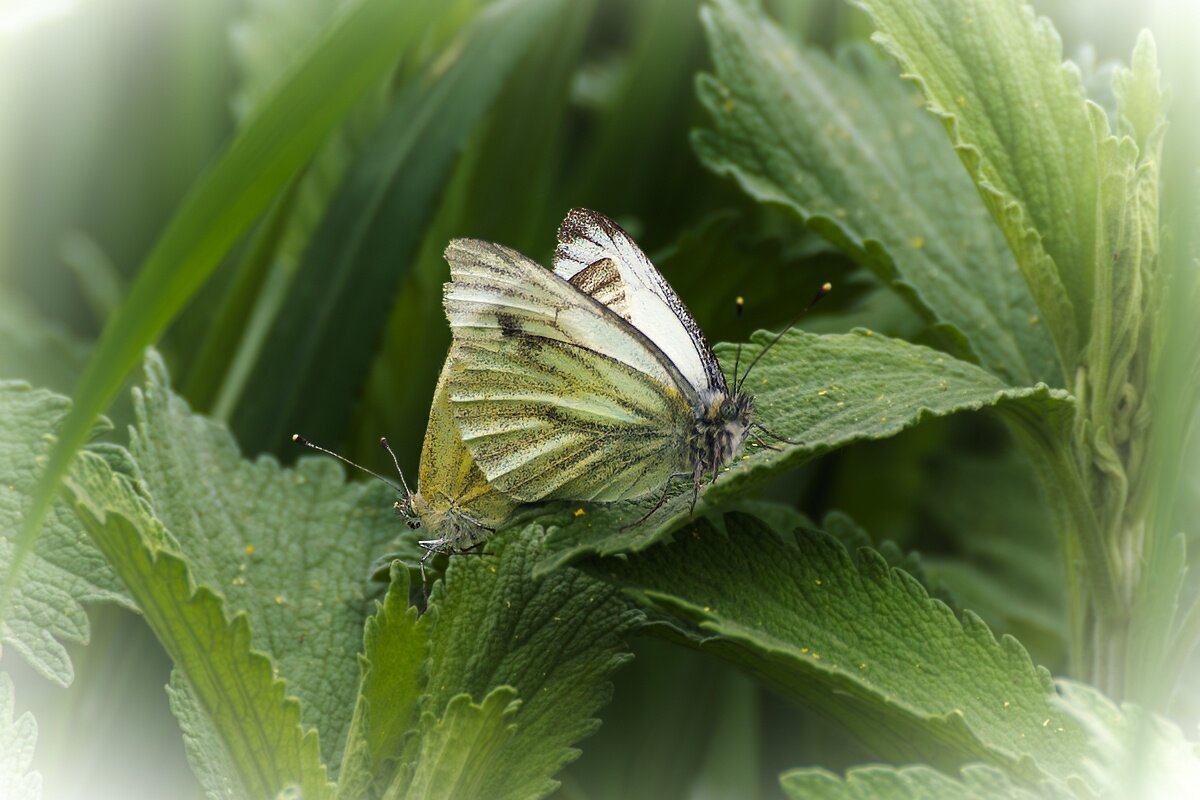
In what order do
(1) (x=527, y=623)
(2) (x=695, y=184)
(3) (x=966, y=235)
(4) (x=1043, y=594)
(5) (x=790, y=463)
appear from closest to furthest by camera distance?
(5) (x=790, y=463) → (1) (x=527, y=623) → (3) (x=966, y=235) → (4) (x=1043, y=594) → (2) (x=695, y=184)

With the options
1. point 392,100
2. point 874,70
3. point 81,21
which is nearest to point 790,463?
point 874,70

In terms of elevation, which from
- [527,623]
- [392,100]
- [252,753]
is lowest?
[252,753]

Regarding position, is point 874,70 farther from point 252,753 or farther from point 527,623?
point 252,753

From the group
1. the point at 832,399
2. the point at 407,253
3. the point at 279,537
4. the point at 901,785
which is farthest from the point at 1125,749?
the point at 407,253

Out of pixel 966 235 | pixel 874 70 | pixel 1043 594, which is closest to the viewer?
pixel 966 235

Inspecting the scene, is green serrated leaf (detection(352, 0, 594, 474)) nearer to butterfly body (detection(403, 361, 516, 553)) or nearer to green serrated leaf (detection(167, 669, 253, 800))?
butterfly body (detection(403, 361, 516, 553))

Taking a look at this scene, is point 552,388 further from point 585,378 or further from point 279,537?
point 279,537

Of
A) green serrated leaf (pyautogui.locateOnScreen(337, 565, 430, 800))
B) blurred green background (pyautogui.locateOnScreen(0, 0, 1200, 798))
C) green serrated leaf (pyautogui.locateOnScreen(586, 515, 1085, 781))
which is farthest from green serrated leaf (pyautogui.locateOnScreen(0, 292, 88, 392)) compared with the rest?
green serrated leaf (pyautogui.locateOnScreen(586, 515, 1085, 781))
